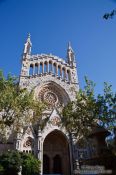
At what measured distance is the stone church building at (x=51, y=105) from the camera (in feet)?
99.7

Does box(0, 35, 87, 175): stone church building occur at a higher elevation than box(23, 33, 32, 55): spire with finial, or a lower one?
lower

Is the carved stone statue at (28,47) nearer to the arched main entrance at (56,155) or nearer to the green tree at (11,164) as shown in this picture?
the arched main entrance at (56,155)

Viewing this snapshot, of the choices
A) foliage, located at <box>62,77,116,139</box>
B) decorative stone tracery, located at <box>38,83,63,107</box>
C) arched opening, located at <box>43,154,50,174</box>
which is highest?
decorative stone tracery, located at <box>38,83,63,107</box>

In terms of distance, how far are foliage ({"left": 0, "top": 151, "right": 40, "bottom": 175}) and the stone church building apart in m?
4.19

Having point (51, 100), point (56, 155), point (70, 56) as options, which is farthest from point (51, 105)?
point (70, 56)

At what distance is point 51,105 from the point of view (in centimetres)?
3825

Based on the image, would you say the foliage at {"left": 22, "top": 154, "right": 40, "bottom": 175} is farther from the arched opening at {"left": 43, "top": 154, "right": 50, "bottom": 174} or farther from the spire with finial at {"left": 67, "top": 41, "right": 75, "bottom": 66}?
the spire with finial at {"left": 67, "top": 41, "right": 75, "bottom": 66}

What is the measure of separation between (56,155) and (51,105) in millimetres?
9868

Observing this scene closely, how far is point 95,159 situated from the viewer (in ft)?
40.4

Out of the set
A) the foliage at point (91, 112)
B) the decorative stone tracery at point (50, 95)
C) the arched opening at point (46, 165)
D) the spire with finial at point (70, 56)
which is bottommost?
the arched opening at point (46, 165)

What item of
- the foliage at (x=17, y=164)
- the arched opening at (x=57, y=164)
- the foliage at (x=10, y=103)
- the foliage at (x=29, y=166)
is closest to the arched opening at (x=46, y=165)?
the arched opening at (x=57, y=164)

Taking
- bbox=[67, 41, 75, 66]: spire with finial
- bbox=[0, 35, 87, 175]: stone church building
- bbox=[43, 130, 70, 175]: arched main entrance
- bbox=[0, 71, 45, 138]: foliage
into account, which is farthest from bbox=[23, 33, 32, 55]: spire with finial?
bbox=[0, 71, 45, 138]: foliage

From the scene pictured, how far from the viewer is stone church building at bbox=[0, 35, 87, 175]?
99.7 ft

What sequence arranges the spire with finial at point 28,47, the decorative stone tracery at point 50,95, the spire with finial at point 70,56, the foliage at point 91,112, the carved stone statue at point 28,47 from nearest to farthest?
1. the foliage at point 91,112
2. the decorative stone tracery at point 50,95
3. the spire with finial at point 28,47
4. the carved stone statue at point 28,47
5. the spire with finial at point 70,56
